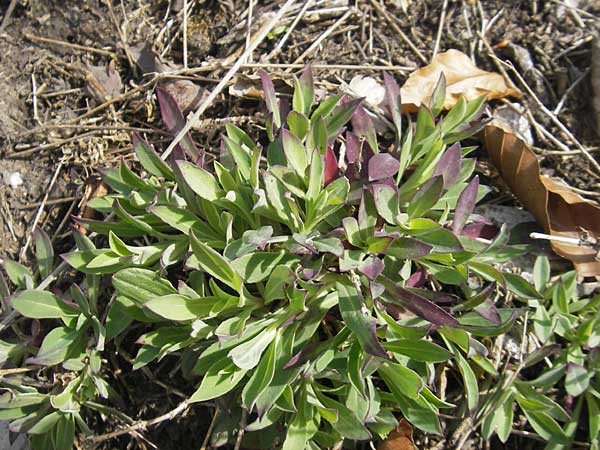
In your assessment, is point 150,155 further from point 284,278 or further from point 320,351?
point 320,351

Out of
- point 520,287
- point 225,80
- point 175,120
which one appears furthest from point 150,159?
point 520,287

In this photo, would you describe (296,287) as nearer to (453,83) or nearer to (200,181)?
(200,181)

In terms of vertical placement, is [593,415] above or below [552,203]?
below

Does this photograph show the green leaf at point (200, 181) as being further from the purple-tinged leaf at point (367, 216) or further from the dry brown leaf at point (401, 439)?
the dry brown leaf at point (401, 439)

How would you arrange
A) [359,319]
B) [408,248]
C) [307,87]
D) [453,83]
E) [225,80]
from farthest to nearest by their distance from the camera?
[453,83]
[225,80]
[307,87]
[408,248]
[359,319]

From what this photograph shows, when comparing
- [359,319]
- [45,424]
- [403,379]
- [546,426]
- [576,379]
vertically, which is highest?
[359,319]

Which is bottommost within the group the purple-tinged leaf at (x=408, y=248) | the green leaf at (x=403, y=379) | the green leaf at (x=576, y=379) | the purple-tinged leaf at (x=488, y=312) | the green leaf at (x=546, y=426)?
the green leaf at (x=546, y=426)

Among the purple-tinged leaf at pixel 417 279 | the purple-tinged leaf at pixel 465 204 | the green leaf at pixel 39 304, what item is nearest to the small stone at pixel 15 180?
the green leaf at pixel 39 304
